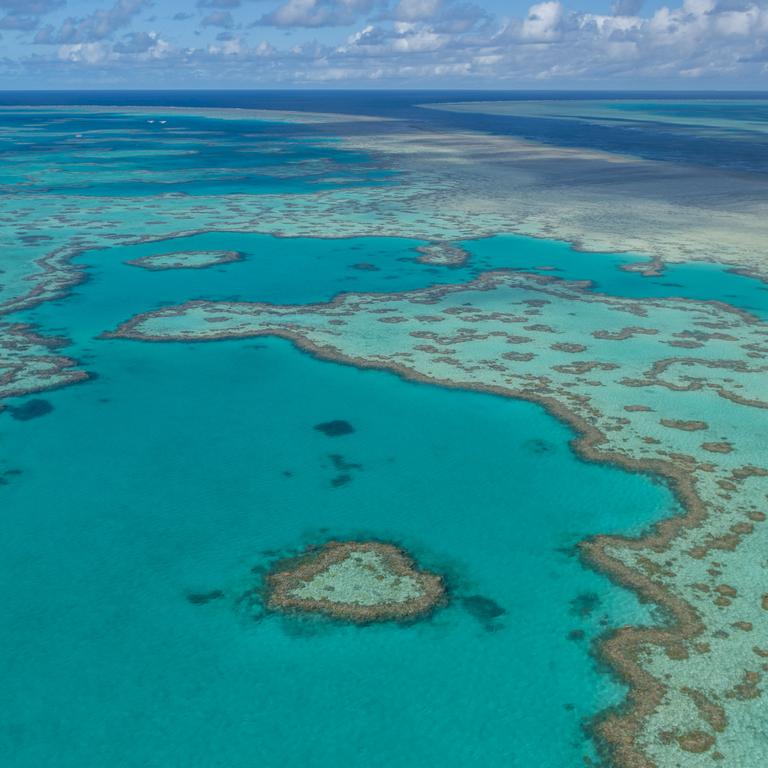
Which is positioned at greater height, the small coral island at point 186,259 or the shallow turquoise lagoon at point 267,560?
the small coral island at point 186,259

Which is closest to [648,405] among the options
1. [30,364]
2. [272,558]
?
[272,558]

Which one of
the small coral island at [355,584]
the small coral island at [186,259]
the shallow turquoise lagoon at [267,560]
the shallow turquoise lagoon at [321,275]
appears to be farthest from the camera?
the small coral island at [186,259]

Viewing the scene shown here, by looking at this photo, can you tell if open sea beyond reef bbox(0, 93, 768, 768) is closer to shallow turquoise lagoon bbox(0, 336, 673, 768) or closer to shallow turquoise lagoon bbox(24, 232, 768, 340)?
shallow turquoise lagoon bbox(0, 336, 673, 768)

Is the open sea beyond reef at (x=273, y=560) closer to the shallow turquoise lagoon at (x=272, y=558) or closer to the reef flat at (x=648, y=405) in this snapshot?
the shallow turquoise lagoon at (x=272, y=558)

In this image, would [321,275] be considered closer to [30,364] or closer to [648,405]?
[30,364]

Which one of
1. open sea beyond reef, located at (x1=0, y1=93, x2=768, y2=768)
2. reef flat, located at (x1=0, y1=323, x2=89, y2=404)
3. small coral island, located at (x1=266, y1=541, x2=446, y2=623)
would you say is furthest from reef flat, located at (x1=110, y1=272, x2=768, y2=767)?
small coral island, located at (x1=266, y1=541, x2=446, y2=623)

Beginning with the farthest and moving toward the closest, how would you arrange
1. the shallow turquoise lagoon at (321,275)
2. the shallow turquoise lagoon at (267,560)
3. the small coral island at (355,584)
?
1. the shallow turquoise lagoon at (321,275)
2. the small coral island at (355,584)
3. the shallow turquoise lagoon at (267,560)

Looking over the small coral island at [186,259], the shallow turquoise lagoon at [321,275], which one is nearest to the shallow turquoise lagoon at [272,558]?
the shallow turquoise lagoon at [321,275]
